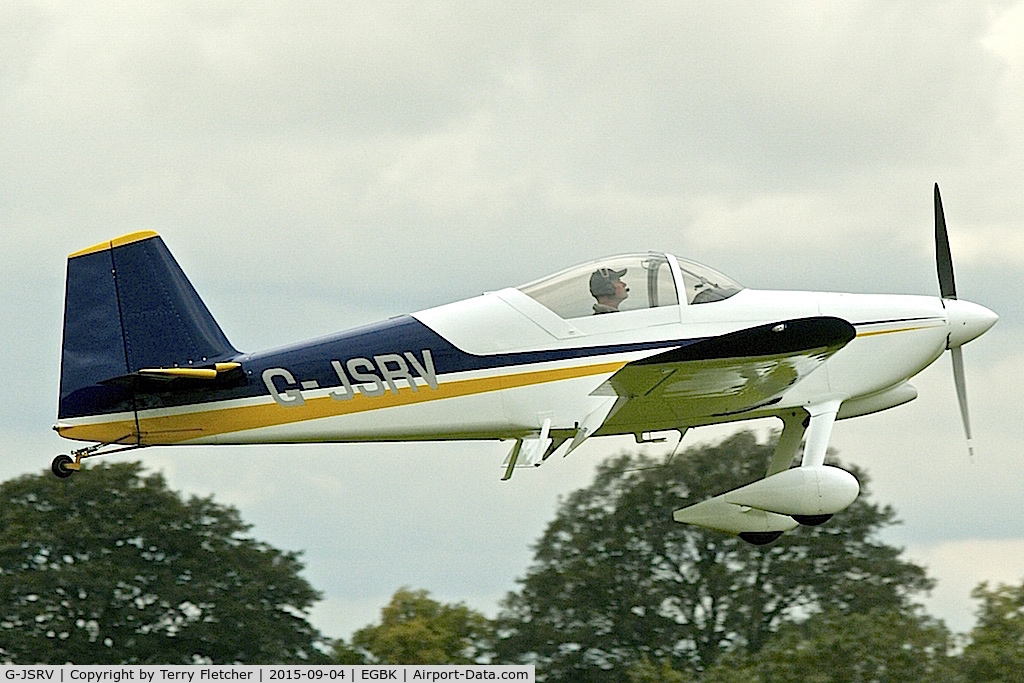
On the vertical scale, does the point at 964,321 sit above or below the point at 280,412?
above

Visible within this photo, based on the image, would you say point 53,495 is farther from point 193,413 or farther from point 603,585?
point 193,413

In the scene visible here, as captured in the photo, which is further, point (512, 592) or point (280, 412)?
point (512, 592)

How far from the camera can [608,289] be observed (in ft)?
47.2

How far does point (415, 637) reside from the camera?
81.6 ft

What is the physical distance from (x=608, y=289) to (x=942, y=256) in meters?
3.22

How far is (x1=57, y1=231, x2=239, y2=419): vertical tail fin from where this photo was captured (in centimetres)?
1444

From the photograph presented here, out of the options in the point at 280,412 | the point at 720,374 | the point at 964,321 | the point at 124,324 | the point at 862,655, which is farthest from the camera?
the point at 862,655

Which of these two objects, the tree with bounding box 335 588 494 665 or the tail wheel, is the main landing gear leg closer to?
the tail wheel

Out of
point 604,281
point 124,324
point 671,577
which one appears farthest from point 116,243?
point 671,577

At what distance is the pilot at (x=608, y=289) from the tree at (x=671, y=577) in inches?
488

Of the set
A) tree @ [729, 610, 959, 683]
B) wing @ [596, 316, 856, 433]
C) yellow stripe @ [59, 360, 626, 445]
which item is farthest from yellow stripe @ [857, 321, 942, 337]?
tree @ [729, 610, 959, 683]

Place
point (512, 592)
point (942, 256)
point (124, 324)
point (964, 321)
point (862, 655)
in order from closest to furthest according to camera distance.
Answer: point (124, 324)
point (964, 321)
point (942, 256)
point (862, 655)
point (512, 592)

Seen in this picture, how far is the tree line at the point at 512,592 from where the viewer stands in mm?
26312

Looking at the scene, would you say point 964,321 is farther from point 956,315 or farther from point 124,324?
point 124,324
